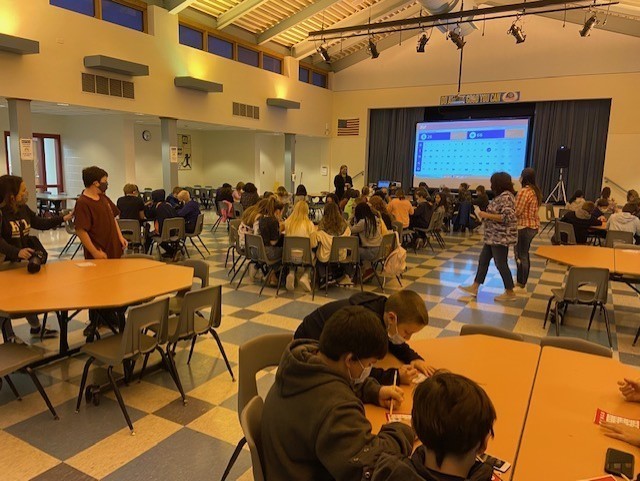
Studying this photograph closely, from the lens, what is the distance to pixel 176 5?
9875 mm

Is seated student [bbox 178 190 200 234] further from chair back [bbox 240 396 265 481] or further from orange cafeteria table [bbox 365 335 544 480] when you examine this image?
chair back [bbox 240 396 265 481]

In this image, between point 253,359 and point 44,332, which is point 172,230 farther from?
point 253,359

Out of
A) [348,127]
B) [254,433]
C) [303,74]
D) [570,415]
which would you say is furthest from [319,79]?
[254,433]

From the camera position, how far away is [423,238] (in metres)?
9.59

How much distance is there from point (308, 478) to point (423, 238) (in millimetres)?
8451

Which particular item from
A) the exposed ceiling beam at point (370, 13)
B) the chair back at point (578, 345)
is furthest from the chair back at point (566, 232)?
the exposed ceiling beam at point (370, 13)

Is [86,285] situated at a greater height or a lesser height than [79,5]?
lesser

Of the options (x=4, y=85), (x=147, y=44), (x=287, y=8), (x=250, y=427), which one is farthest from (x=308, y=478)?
(x=287, y=8)

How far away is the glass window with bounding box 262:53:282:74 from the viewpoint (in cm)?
1362

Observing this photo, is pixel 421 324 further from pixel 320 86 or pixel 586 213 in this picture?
pixel 320 86

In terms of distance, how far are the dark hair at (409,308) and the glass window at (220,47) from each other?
36.4ft

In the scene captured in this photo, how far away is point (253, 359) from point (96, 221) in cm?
258

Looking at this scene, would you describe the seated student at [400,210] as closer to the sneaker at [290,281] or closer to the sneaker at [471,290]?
the sneaker at [471,290]

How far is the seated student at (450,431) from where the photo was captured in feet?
3.84
